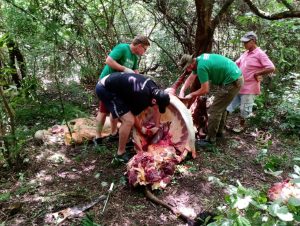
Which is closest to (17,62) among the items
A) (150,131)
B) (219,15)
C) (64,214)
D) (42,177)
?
(42,177)

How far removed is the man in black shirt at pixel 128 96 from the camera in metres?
4.18

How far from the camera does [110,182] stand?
408 centimetres

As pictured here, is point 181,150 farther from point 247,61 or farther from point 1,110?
point 1,110

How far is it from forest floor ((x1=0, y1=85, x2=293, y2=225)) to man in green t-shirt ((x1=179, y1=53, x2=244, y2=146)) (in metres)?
0.40

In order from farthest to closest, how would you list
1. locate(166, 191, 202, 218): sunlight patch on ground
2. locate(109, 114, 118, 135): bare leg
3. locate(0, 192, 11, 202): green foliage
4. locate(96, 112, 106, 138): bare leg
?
locate(109, 114, 118, 135): bare leg < locate(96, 112, 106, 138): bare leg < locate(0, 192, 11, 202): green foliage < locate(166, 191, 202, 218): sunlight patch on ground

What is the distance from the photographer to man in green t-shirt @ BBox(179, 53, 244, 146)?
14.9 ft

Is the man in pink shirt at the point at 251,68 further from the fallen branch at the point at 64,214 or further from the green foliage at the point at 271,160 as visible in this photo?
the fallen branch at the point at 64,214

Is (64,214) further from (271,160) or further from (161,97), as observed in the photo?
(271,160)

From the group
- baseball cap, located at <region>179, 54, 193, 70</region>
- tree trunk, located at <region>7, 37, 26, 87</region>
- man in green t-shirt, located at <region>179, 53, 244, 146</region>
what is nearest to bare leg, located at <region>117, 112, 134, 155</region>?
man in green t-shirt, located at <region>179, 53, 244, 146</region>

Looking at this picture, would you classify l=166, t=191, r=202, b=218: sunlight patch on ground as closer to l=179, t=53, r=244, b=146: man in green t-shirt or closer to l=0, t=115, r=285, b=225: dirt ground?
l=0, t=115, r=285, b=225: dirt ground

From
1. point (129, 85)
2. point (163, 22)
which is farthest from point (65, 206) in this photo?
point (163, 22)

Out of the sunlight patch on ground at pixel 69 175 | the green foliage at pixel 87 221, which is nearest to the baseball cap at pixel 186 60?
the sunlight patch on ground at pixel 69 175

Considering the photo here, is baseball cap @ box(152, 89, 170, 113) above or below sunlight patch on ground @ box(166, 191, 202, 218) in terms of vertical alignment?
above

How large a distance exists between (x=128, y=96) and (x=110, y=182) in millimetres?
1091
